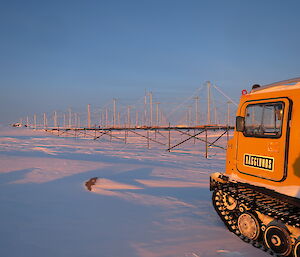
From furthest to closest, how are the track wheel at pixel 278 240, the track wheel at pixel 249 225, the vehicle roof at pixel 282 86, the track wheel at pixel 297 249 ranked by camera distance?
the track wheel at pixel 249 225 → the vehicle roof at pixel 282 86 → the track wheel at pixel 278 240 → the track wheel at pixel 297 249

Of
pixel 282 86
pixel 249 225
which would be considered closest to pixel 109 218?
pixel 249 225

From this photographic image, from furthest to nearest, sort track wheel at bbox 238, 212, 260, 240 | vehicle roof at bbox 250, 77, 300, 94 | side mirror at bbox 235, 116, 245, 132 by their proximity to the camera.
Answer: side mirror at bbox 235, 116, 245, 132 < track wheel at bbox 238, 212, 260, 240 < vehicle roof at bbox 250, 77, 300, 94

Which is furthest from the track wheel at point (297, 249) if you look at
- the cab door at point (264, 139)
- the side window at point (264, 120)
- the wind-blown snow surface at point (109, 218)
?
the side window at point (264, 120)

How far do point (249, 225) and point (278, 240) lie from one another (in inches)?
25.5

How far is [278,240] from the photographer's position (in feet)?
12.5

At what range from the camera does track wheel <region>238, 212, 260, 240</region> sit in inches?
169

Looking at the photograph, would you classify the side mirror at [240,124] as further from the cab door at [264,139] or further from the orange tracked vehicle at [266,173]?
the cab door at [264,139]

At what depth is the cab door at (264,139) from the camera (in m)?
3.94

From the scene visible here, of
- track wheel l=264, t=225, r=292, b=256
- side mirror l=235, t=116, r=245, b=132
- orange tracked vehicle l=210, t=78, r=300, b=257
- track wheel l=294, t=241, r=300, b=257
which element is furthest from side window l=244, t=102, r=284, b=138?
track wheel l=294, t=241, r=300, b=257

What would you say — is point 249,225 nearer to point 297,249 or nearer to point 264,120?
point 297,249

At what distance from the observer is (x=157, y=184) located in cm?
859

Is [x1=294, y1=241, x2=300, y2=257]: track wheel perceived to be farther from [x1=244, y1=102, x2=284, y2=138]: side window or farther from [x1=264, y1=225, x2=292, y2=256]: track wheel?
[x1=244, y1=102, x2=284, y2=138]: side window

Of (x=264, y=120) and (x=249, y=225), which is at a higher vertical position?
(x=264, y=120)

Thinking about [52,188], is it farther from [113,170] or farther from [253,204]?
[253,204]
